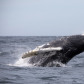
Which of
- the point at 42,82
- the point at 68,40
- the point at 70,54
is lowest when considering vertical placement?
the point at 42,82

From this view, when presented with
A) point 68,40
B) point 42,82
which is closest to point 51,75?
point 42,82

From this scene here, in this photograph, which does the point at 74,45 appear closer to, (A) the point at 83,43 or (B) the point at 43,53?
(A) the point at 83,43

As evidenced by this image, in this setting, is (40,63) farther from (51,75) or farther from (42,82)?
(42,82)

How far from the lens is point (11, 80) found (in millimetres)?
9828

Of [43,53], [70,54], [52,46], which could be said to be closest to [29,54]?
[43,53]

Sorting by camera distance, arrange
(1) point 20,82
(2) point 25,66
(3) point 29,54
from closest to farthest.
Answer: (1) point 20,82 < (3) point 29,54 < (2) point 25,66

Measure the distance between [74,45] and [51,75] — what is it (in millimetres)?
3350

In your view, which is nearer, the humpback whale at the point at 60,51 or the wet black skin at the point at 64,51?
the humpback whale at the point at 60,51

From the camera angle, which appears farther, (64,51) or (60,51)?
(64,51)

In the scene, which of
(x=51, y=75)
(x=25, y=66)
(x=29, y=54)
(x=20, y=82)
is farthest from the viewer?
(x=25, y=66)

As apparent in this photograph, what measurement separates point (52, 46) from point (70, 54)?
1190 mm

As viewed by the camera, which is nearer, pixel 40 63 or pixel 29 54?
pixel 29 54

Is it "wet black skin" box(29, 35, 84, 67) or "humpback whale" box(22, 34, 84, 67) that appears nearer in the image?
"humpback whale" box(22, 34, 84, 67)

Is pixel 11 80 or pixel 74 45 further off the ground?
pixel 74 45
